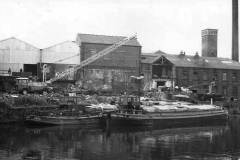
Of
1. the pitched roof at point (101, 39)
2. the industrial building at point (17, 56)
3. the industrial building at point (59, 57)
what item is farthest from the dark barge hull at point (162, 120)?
the industrial building at point (17, 56)

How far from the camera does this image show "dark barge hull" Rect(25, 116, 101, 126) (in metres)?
44.4

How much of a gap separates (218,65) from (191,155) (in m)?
57.1

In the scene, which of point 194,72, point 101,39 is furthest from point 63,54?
point 194,72

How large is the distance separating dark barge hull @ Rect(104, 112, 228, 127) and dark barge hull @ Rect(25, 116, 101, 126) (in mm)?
1914

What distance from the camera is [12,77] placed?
59.8 meters

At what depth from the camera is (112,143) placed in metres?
34.3

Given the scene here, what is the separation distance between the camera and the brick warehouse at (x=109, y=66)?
70.4 metres

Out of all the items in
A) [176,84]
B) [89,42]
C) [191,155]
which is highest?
[89,42]

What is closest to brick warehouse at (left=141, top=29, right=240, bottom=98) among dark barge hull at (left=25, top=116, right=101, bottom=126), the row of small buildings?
the row of small buildings

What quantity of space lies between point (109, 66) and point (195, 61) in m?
19.3

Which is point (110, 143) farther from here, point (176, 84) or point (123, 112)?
point (176, 84)

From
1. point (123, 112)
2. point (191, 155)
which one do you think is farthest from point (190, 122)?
point (191, 155)

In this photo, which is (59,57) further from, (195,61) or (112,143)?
(112,143)

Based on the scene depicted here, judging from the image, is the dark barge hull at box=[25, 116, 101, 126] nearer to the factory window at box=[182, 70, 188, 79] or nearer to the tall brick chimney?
the factory window at box=[182, 70, 188, 79]
